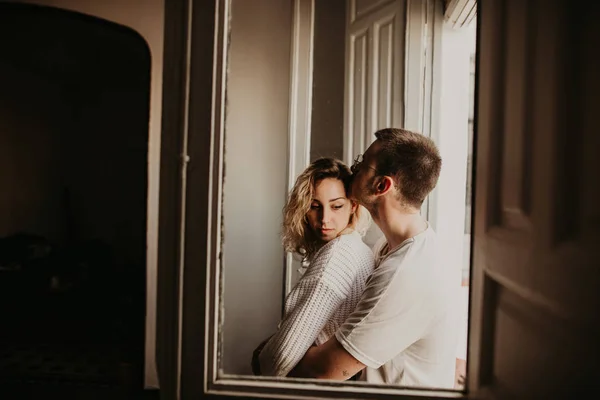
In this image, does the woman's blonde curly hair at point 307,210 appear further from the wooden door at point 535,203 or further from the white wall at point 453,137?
the wooden door at point 535,203

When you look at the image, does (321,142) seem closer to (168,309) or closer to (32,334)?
(168,309)

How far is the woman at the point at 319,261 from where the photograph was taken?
48.3 inches

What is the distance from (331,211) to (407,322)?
44 centimetres

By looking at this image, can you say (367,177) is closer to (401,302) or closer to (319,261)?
(319,261)

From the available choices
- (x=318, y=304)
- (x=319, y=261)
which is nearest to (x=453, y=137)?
(x=319, y=261)

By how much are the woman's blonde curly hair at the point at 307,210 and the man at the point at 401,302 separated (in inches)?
5.6

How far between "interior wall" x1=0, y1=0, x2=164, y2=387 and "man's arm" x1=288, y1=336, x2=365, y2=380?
1.08 metres

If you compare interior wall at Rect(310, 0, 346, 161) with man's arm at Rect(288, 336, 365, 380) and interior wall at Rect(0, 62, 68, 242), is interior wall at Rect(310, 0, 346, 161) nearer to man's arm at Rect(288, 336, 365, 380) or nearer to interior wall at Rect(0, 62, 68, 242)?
man's arm at Rect(288, 336, 365, 380)

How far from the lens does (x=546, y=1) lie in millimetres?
615

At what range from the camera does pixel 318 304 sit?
4.11 feet

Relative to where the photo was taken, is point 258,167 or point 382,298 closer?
point 382,298

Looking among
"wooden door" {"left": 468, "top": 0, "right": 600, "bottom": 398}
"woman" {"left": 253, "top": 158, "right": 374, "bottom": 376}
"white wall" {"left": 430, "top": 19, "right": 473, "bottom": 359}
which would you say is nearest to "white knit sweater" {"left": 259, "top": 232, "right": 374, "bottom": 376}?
"woman" {"left": 253, "top": 158, "right": 374, "bottom": 376}

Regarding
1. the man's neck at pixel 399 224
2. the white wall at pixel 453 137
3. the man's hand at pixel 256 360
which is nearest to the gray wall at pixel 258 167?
the man's hand at pixel 256 360

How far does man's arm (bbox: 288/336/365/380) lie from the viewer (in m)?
1.13
